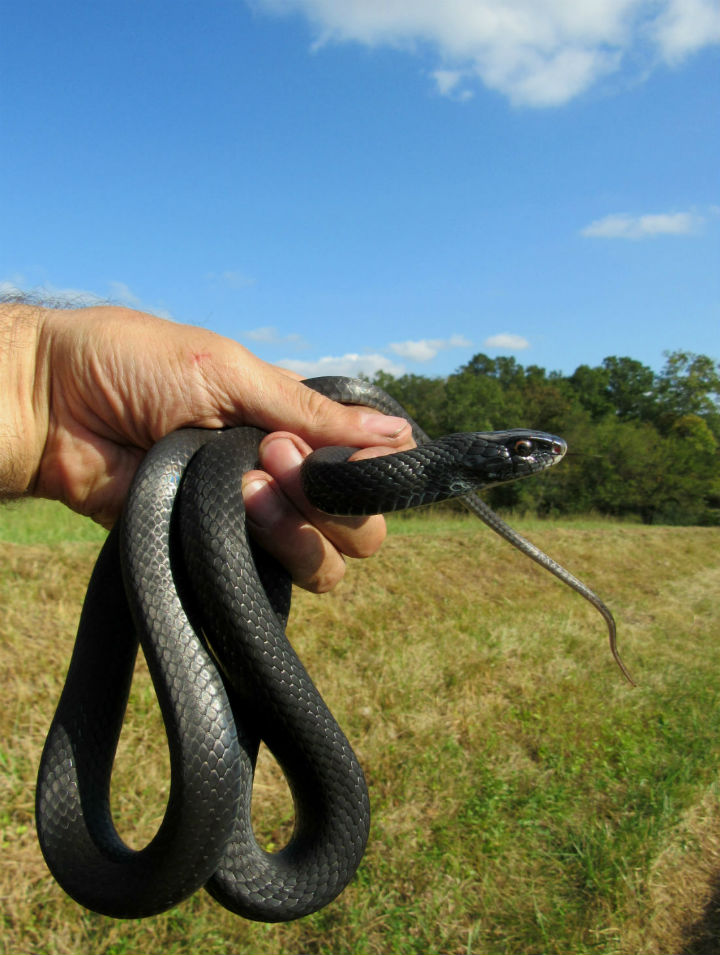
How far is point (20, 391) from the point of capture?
347cm

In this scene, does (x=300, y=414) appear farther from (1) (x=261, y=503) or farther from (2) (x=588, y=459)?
(2) (x=588, y=459)

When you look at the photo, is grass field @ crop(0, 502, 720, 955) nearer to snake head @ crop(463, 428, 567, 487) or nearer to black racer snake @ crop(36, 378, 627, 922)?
Result: black racer snake @ crop(36, 378, 627, 922)

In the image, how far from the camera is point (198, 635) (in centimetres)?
242

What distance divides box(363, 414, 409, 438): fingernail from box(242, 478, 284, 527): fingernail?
21.9 inches

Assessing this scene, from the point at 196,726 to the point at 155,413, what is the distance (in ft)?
5.33

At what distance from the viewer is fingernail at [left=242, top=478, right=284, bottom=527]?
3188mm

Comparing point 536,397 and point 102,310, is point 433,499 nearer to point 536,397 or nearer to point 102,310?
point 102,310

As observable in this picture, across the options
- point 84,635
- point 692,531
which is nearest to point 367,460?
point 84,635

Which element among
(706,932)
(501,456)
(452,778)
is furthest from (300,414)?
(706,932)

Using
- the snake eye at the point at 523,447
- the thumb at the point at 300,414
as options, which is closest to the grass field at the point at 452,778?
the thumb at the point at 300,414

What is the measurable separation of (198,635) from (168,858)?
0.69 metres

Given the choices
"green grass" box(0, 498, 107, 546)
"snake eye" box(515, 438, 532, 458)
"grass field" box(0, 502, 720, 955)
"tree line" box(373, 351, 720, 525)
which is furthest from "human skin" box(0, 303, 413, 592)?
"tree line" box(373, 351, 720, 525)

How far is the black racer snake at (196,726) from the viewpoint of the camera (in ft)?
6.89

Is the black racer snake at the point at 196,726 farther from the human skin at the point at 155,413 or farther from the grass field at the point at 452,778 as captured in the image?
the grass field at the point at 452,778
